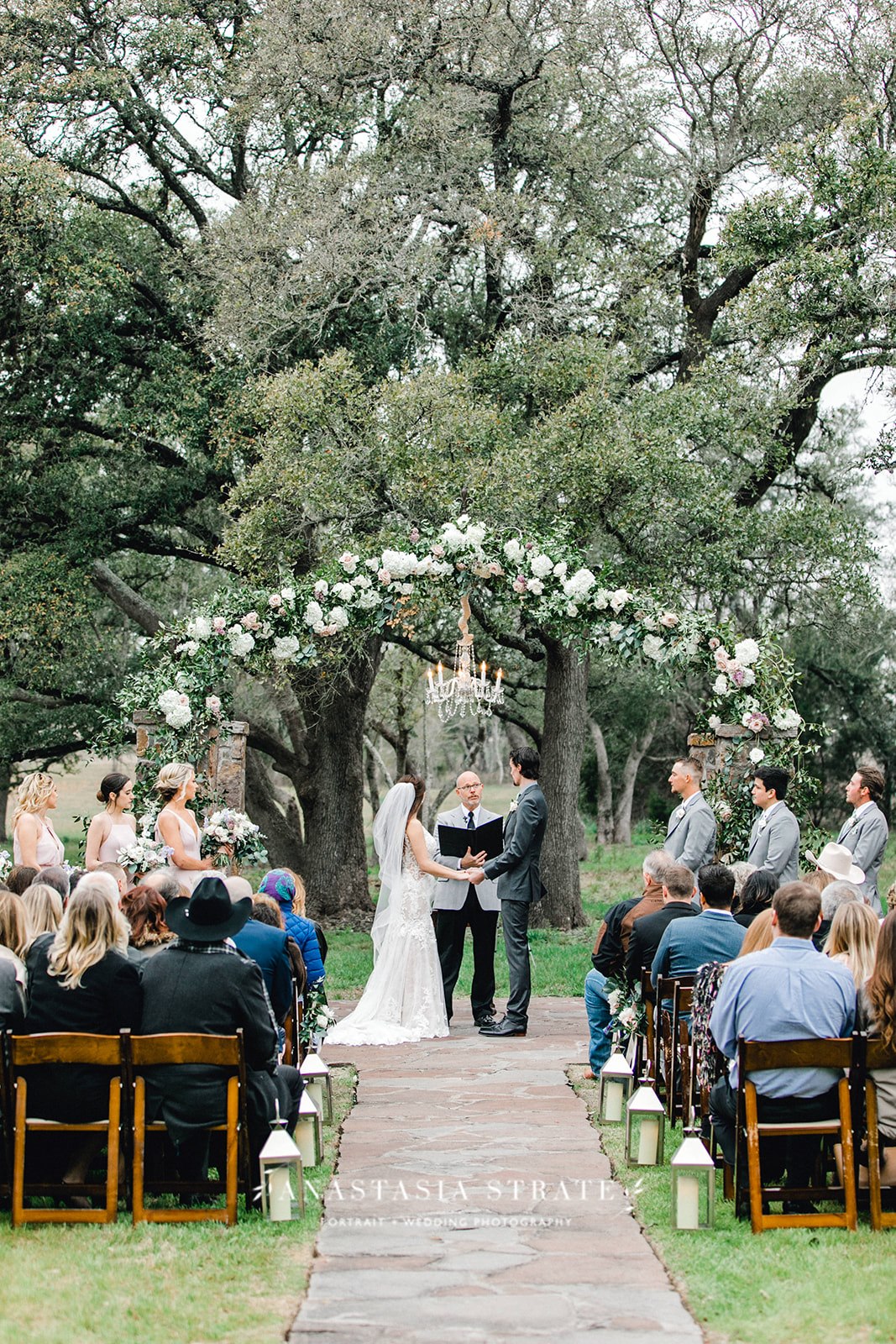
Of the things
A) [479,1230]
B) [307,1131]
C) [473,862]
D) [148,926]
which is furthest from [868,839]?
[148,926]

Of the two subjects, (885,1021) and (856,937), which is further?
(856,937)

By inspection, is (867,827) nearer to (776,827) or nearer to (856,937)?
(776,827)

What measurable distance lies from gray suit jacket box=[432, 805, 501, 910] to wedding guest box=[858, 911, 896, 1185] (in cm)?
495

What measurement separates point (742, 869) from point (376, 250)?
10.9m

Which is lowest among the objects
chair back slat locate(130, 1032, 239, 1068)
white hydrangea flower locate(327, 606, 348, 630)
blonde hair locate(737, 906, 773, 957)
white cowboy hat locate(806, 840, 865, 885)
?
chair back slat locate(130, 1032, 239, 1068)

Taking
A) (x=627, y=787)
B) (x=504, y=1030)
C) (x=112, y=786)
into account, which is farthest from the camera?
(x=627, y=787)

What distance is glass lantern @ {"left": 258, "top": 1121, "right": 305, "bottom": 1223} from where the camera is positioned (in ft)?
18.2

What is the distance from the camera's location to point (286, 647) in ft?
40.0

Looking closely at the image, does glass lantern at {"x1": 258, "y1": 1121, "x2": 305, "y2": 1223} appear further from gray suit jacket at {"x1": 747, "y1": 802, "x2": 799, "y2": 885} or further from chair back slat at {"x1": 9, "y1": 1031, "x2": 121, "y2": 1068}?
gray suit jacket at {"x1": 747, "y1": 802, "x2": 799, "y2": 885}

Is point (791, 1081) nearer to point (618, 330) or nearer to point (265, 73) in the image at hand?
point (618, 330)

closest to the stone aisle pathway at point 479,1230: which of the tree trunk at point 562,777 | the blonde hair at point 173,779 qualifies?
the blonde hair at point 173,779

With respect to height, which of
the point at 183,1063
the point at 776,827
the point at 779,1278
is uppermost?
the point at 776,827

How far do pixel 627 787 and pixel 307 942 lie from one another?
31038 mm

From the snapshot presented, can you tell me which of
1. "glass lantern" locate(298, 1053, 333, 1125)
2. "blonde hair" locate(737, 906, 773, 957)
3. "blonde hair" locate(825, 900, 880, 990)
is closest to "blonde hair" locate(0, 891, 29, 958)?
"glass lantern" locate(298, 1053, 333, 1125)
